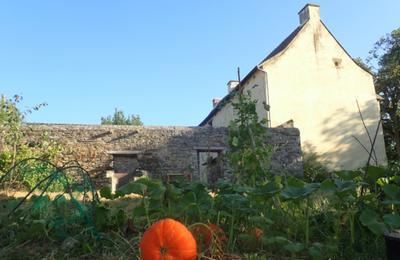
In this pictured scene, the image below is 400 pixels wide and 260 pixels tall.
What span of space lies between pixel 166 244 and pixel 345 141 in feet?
57.5

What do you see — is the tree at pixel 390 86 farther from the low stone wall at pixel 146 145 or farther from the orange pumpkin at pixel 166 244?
the orange pumpkin at pixel 166 244

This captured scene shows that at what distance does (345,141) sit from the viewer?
18328 millimetres

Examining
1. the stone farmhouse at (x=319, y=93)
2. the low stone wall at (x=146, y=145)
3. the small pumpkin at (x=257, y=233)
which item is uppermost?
the stone farmhouse at (x=319, y=93)

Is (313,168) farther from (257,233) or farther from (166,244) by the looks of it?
(166,244)

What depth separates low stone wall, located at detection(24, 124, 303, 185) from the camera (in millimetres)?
14500

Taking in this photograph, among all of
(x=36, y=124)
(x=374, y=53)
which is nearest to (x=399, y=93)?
(x=374, y=53)

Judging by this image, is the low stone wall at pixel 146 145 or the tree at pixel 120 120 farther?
the tree at pixel 120 120

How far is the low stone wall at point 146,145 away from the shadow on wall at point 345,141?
8.55 feet

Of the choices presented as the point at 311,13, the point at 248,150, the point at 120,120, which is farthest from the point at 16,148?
the point at 120,120

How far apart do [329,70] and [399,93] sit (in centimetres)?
620

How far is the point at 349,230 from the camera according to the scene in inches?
118

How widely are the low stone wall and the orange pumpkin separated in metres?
12.1

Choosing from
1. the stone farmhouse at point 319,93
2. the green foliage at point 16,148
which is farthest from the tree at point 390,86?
the green foliage at point 16,148

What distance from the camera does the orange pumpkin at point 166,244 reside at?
2131 mm
